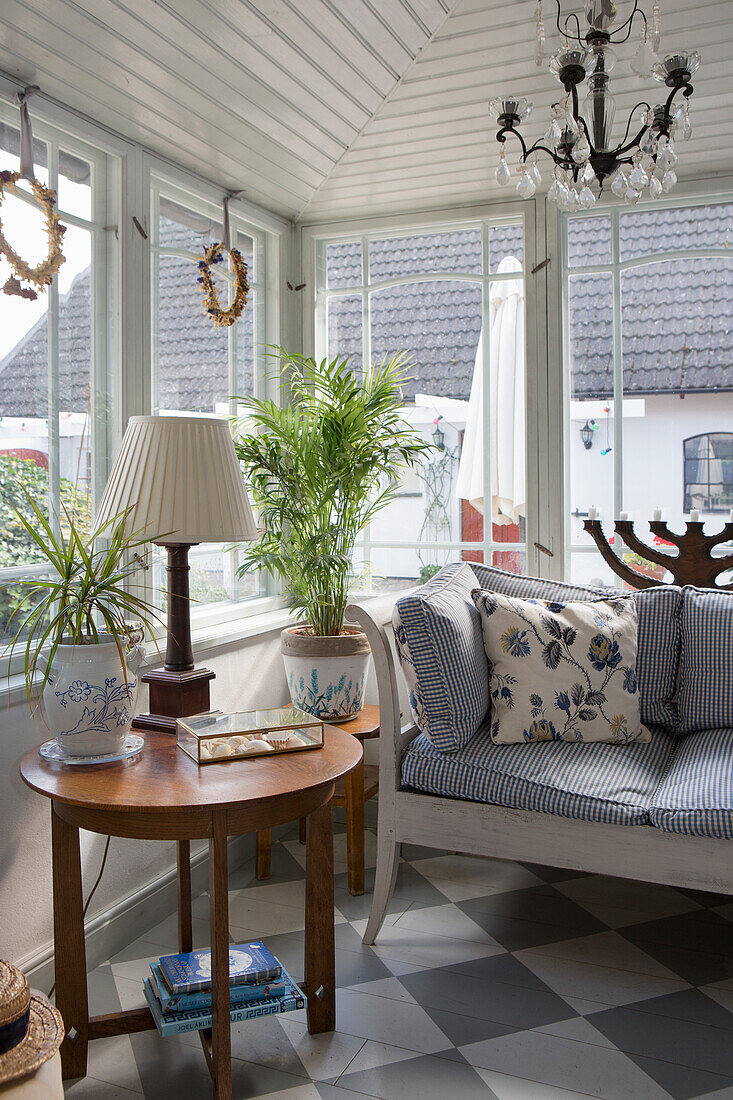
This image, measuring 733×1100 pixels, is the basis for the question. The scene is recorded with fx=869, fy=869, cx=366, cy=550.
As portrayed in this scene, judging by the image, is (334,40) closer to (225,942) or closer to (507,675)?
(507,675)

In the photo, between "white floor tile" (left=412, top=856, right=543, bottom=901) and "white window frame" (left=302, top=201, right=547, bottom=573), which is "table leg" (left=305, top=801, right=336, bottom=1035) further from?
"white window frame" (left=302, top=201, right=547, bottom=573)

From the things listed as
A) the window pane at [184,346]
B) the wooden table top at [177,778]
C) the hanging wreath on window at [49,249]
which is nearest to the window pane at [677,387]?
the window pane at [184,346]

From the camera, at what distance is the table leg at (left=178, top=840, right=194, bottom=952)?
207cm

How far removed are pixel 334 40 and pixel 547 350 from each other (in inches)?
48.0

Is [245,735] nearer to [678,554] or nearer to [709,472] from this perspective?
[678,554]

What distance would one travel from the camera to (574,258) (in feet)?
10.2

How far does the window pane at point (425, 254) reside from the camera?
128 inches

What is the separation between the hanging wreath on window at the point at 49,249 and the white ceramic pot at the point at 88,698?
2.98ft

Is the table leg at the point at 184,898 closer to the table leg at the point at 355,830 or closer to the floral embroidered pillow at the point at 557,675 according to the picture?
the table leg at the point at 355,830

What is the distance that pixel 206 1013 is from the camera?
1.77 metres

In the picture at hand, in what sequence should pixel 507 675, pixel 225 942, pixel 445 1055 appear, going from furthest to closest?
pixel 507 675 < pixel 445 1055 < pixel 225 942

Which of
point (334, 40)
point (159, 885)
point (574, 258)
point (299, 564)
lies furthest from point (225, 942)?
point (574, 258)

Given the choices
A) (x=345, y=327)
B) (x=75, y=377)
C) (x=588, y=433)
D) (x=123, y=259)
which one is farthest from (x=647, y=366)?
(x=75, y=377)

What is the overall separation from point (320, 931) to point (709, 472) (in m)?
1.98
